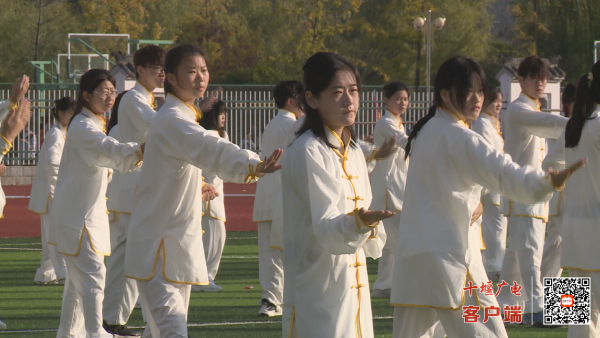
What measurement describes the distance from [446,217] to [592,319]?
5.40 ft

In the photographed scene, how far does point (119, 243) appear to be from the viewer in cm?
759

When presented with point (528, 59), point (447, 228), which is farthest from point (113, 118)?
point (447, 228)

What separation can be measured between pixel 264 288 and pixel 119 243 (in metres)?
1.42

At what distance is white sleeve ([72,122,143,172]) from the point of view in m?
5.82

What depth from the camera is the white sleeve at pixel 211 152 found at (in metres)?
4.83

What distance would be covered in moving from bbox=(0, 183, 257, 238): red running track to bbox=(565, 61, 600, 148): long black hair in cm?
1076

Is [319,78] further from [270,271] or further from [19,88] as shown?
[270,271]

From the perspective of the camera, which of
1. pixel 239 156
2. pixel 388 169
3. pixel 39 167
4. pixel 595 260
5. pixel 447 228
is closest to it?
pixel 447 228

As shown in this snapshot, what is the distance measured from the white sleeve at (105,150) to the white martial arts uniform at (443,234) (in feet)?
6.31

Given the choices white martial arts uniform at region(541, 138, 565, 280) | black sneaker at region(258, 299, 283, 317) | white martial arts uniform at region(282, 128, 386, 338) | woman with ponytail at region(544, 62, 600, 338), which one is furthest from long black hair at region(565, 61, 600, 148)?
black sneaker at region(258, 299, 283, 317)

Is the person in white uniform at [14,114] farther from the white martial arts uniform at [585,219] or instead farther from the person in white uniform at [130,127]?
the white martial arts uniform at [585,219]

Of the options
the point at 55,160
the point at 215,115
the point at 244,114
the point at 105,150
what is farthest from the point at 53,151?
the point at 244,114

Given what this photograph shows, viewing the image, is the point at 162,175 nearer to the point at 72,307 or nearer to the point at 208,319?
the point at 72,307

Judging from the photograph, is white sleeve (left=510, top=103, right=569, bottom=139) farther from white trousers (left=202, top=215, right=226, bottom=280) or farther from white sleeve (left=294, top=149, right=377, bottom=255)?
white trousers (left=202, top=215, right=226, bottom=280)
